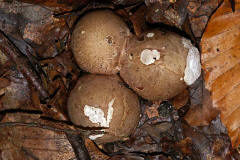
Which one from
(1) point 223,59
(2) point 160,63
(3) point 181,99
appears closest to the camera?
(2) point 160,63

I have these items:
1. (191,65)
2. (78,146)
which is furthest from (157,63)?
(78,146)

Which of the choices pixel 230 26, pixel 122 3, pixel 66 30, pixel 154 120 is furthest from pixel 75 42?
pixel 230 26

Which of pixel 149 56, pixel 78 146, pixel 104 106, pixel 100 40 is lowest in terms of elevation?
pixel 78 146

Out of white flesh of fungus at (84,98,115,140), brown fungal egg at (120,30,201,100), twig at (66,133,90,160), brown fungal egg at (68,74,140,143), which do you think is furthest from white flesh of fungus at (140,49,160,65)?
twig at (66,133,90,160)

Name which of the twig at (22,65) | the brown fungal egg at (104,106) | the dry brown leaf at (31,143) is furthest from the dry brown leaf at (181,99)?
the twig at (22,65)

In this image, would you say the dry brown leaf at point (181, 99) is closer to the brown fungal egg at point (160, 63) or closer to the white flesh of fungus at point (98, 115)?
the brown fungal egg at point (160, 63)

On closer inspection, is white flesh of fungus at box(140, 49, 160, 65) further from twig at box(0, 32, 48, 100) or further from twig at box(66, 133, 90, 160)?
twig at box(0, 32, 48, 100)

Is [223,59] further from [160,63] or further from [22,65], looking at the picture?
[22,65]
